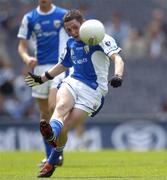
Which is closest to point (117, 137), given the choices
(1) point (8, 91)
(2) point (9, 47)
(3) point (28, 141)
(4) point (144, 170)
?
(3) point (28, 141)

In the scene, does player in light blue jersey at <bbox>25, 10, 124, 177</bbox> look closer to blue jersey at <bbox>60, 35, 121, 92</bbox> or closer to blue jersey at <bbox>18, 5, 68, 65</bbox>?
blue jersey at <bbox>60, 35, 121, 92</bbox>

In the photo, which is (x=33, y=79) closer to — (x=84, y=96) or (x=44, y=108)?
(x=84, y=96)

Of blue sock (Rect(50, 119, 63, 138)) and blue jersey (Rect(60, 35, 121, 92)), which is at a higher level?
blue jersey (Rect(60, 35, 121, 92))

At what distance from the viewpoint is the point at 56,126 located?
11.7m

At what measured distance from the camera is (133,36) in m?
24.7

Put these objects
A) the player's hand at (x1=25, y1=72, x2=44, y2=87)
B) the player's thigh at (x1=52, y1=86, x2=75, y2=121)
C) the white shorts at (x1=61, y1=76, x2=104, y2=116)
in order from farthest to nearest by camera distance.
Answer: the player's hand at (x1=25, y1=72, x2=44, y2=87) → the white shorts at (x1=61, y1=76, x2=104, y2=116) → the player's thigh at (x1=52, y1=86, x2=75, y2=121)

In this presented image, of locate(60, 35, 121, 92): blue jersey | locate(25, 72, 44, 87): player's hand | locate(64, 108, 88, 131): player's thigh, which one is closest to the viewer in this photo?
locate(64, 108, 88, 131): player's thigh

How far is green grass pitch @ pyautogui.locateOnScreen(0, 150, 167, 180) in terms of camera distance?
1202cm

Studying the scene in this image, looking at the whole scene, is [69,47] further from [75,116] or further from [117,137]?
[117,137]

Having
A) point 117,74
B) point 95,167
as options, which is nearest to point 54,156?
point 117,74

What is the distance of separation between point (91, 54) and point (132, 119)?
978cm

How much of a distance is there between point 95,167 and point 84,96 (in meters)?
2.40

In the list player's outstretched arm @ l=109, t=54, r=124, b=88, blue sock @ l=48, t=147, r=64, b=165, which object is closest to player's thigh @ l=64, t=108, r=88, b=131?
blue sock @ l=48, t=147, r=64, b=165

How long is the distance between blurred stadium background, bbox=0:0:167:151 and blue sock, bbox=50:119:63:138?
1006cm
